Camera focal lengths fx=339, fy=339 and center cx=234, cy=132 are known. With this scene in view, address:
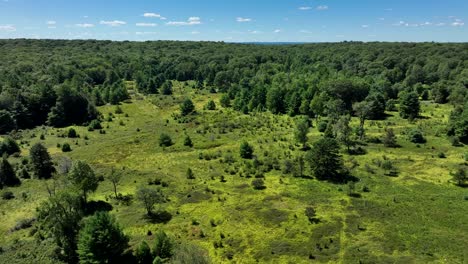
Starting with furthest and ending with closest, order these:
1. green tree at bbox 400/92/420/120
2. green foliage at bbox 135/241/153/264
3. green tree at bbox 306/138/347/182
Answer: green tree at bbox 400/92/420/120 → green tree at bbox 306/138/347/182 → green foliage at bbox 135/241/153/264

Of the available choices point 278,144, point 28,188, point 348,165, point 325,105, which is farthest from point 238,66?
point 28,188

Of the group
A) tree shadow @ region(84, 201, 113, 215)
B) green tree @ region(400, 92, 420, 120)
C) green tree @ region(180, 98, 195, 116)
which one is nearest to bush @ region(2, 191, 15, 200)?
tree shadow @ region(84, 201, 113, 215)

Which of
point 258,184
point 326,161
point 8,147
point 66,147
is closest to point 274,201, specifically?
point 258,184

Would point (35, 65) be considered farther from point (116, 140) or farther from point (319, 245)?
point (319, 245)

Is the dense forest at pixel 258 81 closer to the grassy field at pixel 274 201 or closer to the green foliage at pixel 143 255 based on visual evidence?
the grassy field at pixel 274 201

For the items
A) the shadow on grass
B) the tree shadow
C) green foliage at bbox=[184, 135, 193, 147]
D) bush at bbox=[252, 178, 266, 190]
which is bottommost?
the shadow on grass

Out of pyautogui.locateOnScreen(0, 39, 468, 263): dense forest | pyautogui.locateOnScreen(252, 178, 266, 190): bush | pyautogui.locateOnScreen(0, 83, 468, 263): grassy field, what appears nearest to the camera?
pyautogui.locateOnScreen(0, 39, 468, 263): dense forest

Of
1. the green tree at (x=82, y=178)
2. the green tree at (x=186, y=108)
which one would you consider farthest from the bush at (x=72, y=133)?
the green tree at (x=82, y=178)

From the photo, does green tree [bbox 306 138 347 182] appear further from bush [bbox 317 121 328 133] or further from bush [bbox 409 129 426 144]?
bush [bbox 409 129 426 144]
